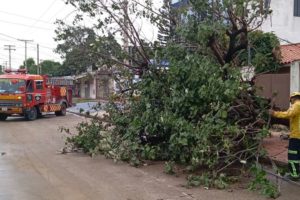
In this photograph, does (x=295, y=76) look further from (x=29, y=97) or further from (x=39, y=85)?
(x=39, y=85)

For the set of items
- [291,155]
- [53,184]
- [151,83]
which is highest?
[151,83]

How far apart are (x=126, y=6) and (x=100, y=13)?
872 mm

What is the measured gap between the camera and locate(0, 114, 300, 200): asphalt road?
26.2 ft

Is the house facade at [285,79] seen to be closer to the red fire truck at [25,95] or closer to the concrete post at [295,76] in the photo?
the concrete post at [295,76]

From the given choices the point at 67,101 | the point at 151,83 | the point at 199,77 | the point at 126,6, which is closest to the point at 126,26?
the point at 126,6

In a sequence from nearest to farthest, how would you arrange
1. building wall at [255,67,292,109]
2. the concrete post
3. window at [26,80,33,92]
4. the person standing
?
1. the person standing
2. the concrete post
3. building wall at [255,67,292,109]
4. window at [26,80,33,92]

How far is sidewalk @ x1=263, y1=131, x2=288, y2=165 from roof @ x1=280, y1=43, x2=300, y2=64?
155 inches

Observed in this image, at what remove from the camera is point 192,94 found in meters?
10.1

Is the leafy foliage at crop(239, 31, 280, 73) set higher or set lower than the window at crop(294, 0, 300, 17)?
lower

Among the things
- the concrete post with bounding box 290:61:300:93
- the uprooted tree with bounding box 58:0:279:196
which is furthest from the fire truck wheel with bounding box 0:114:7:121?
the concrete post with bounding box 290:61:300:93

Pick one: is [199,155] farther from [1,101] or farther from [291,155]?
[1,101]

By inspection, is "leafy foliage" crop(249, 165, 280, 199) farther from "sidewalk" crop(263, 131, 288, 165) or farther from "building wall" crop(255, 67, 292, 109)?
"building wall" crop(255, 67, 292, 109)

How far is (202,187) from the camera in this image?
28.3 feet

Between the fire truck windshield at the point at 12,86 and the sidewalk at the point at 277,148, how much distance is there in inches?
586
